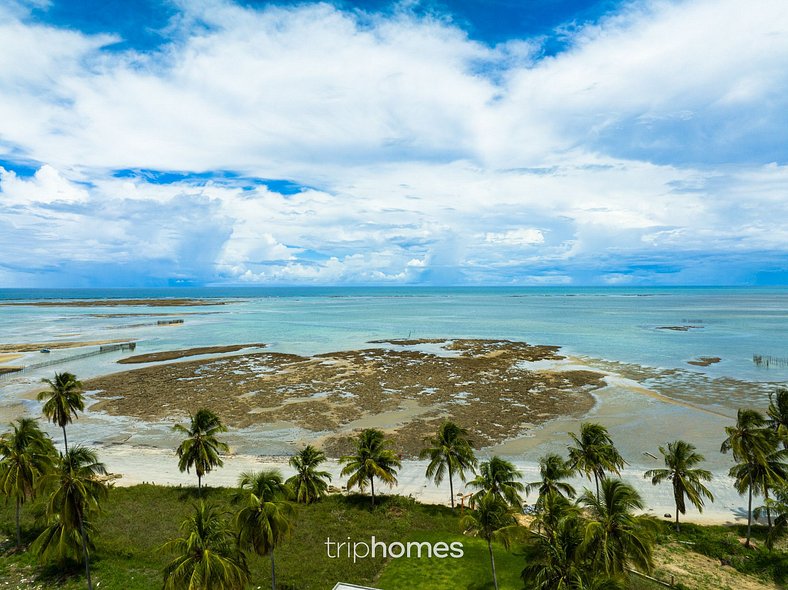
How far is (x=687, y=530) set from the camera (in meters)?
34.2

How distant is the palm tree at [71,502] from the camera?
88.2ft

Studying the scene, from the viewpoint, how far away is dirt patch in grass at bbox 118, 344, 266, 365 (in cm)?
9803

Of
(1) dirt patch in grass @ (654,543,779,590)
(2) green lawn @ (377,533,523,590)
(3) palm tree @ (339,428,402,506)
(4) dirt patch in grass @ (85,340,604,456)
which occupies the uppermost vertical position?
(3) palm tree @ (339,428,402,506)

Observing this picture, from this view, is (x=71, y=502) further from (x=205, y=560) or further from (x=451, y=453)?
(x=451, y=453)

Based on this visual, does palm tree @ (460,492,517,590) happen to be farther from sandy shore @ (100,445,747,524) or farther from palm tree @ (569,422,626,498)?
sandy shore @ (100,445,747,524)

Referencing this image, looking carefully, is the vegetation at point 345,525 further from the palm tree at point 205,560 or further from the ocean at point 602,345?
the ocean at point 602,345

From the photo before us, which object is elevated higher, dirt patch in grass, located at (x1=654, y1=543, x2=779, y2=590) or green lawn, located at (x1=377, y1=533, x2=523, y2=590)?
dirt patch in grass, located at (x1=654, y1=543, x2=779, y2=590)

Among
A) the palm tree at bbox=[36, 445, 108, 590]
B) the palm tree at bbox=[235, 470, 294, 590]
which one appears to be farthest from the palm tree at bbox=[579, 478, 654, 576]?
the palm tree at bbox=[36, 445, 108, 590]

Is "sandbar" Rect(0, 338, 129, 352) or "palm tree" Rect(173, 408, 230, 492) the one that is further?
"sandbar" Rect(0, 338, 129, 352)

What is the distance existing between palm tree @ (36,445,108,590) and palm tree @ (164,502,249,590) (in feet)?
29.5

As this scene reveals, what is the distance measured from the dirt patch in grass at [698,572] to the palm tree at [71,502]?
37.8 metres

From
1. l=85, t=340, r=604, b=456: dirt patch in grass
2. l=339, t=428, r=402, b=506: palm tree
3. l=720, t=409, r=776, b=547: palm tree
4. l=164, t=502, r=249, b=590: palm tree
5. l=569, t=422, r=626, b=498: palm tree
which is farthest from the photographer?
l=85, t=340, r=604, b=456: dirt patch in grass

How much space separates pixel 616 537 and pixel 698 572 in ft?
39.7

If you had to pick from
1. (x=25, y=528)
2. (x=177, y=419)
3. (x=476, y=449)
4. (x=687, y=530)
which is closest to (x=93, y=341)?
(x=177, y=419)
